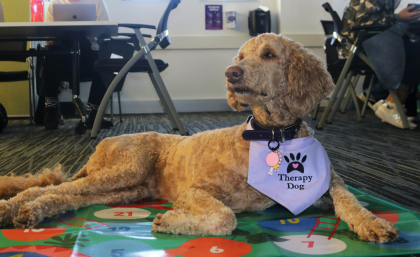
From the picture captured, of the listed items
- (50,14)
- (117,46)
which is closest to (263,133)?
(117,46)

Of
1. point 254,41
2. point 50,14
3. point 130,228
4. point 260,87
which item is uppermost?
point 50,14

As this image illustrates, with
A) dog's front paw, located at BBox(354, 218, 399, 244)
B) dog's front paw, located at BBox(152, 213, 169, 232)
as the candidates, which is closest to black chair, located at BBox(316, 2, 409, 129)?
dog's front paw, located at BBox(354, 218, 399, 244)

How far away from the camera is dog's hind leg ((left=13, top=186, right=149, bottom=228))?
1.08 meters

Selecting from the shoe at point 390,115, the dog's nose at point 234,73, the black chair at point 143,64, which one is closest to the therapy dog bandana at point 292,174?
the dog's nose at point 234,73

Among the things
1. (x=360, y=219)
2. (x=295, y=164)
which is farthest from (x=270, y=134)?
(x=360, y=219)

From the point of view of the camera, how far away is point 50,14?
156 inches

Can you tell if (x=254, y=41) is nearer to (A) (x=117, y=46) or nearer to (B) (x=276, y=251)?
(B) (x=276, y=251)

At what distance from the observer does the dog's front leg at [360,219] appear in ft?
3.12

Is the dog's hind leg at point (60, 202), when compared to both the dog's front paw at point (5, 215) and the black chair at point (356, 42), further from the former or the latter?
the black chair at point (356, 42)

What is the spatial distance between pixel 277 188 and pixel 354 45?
2.60 metres

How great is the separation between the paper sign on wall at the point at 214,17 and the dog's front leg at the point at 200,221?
17.5ft

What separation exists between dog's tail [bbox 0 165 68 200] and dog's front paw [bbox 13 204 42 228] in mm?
256

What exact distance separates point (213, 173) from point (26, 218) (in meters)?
0.59

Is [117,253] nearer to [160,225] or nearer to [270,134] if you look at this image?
[160,225]
